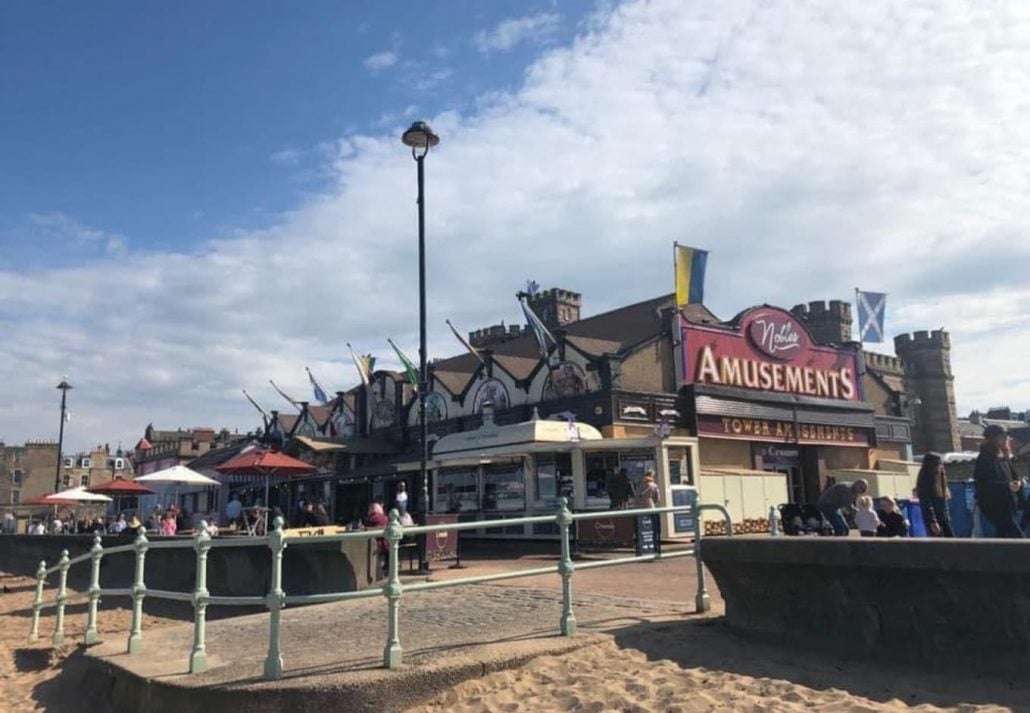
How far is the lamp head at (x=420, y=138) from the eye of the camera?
558 inches

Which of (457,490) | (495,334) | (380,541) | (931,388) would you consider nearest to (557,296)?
(495,334)

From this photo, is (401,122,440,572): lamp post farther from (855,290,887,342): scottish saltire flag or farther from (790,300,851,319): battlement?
(790,300,851,319): battlement

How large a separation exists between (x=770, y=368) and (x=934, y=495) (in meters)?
16.2

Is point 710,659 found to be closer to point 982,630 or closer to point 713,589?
point 982,630

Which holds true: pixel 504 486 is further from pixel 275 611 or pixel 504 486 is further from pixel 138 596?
pixel 275 611

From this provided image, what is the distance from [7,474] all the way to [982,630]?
100 metres

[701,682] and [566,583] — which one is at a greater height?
[566,583]

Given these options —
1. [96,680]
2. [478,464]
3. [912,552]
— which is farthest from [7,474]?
[912,552]

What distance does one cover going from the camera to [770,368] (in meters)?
25.9

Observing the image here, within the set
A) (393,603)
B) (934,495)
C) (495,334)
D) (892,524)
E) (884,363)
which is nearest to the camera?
(393,603)

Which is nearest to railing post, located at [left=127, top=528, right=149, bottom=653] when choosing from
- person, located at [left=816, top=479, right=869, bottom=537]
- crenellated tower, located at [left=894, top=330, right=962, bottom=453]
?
person, located at [left=816, top=479, right=869, bottom=537]

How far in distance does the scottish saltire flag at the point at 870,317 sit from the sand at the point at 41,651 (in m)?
24.5

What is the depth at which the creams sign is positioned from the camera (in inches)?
948

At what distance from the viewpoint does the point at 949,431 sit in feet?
186
